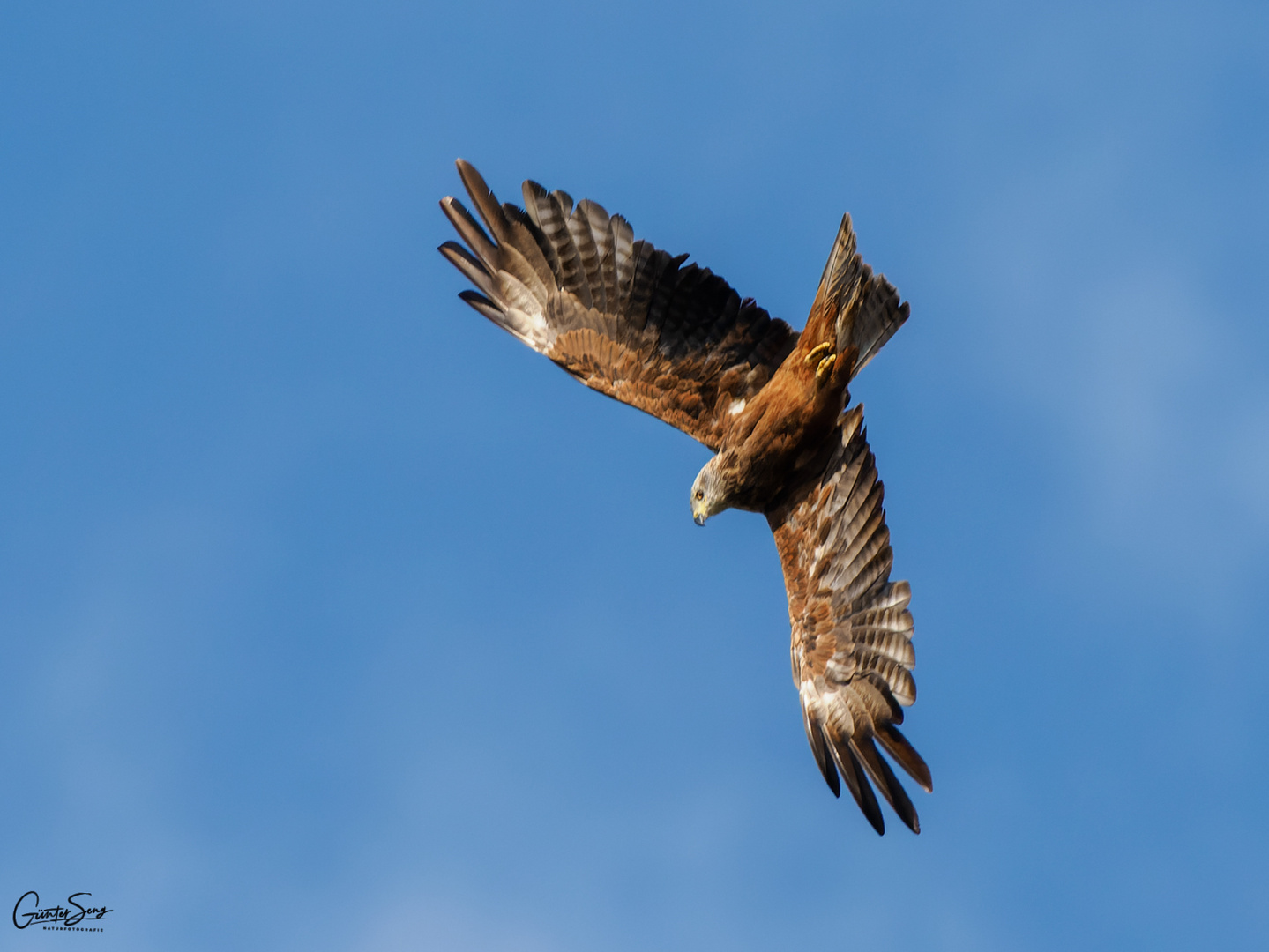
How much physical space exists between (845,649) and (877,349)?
1.77 m

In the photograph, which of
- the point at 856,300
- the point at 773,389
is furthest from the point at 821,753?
the point at 856,300

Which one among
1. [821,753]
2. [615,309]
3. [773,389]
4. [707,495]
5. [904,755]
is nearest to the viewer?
[904,755]

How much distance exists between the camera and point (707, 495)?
28.8 feet

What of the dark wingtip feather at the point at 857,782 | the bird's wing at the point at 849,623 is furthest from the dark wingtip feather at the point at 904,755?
the dark wingtip feather at the point at 857,782

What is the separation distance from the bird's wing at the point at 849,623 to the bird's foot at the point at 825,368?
10.8 inches

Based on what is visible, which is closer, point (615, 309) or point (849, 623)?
point (849, 623)

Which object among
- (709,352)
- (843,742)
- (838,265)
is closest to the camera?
(843,742)

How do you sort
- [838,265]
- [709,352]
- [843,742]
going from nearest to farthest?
[843,742], [838,265], [709,352]

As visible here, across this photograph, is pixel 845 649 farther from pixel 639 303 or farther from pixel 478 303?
pixel 478 303

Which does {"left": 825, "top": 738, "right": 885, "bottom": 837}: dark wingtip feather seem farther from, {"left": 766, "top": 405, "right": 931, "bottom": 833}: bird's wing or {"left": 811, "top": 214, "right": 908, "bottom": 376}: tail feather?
{"left": 811, "top": 214, "right": 908, "bottom": 376}: tail feather

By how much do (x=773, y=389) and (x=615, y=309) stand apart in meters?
1.26

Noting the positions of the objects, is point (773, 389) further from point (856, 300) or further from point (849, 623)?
point (849, 623)

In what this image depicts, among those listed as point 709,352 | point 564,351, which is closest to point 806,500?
point 709,352

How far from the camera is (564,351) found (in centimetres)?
920
